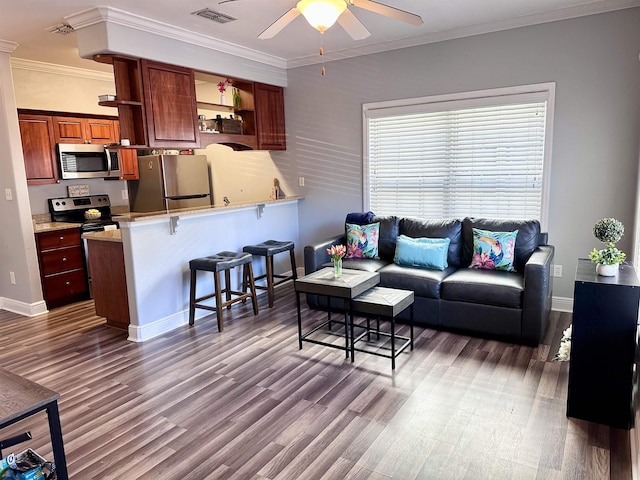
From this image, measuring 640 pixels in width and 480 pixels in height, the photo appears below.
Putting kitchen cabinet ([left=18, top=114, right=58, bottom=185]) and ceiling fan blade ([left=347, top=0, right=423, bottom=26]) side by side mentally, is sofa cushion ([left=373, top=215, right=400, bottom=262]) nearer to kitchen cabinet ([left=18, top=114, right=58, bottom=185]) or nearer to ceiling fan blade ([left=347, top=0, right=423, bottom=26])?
ceiling fan blade ([left=347, top=0, right=423, bottom=26])

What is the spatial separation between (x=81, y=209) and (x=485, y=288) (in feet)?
16.3

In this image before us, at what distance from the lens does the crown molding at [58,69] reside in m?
5.01

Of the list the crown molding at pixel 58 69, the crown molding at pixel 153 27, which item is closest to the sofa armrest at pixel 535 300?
the crown molding at pixel 153 27

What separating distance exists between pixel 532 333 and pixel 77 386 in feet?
11.0

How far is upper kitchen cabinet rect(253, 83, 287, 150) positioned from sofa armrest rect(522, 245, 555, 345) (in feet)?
10.9

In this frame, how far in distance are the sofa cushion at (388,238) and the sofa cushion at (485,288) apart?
867 mm

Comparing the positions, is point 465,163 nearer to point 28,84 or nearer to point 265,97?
point 265,97

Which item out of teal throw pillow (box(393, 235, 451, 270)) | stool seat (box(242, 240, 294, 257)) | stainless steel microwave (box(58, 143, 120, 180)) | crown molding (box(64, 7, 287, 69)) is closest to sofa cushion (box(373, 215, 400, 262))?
teal throw pillow (box(393, 235, 451, 270))

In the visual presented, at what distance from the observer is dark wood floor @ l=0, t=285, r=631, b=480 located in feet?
7.03

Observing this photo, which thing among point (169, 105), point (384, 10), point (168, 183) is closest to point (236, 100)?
point (169, 105)

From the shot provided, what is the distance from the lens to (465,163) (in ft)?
14.8

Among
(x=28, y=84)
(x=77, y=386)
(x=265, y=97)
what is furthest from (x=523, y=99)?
(x=28, y=84)

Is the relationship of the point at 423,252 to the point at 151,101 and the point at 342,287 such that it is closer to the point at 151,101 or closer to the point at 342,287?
the point at 342,287

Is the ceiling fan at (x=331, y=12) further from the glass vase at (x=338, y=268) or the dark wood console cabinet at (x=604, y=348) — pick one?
the dark wood console cabinet at (x=604, y=348)
